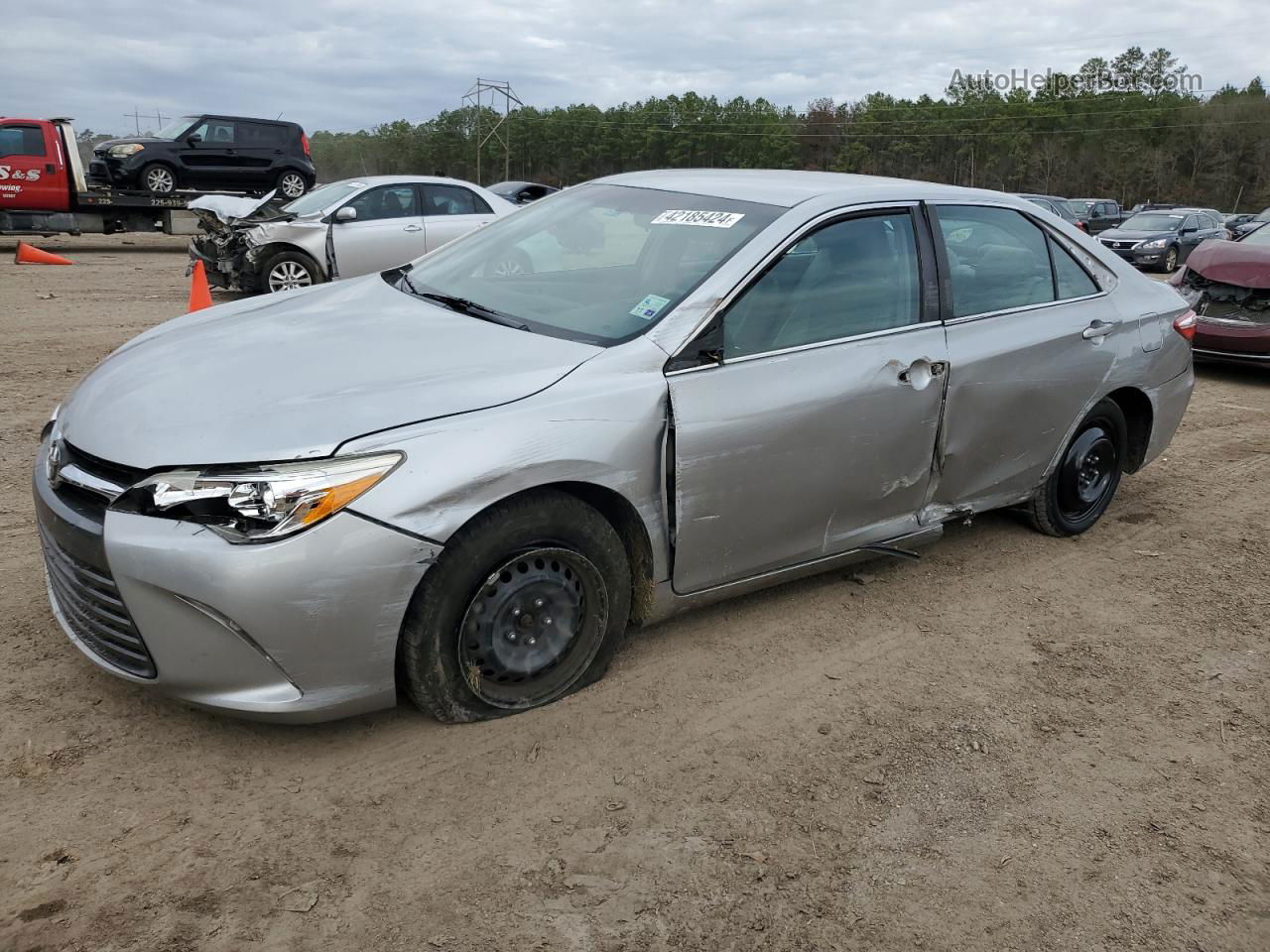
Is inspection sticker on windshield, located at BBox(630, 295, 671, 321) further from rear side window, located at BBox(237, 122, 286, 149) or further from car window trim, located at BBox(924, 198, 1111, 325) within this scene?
rear side window, located at BBox(237, 122, 286, 149)

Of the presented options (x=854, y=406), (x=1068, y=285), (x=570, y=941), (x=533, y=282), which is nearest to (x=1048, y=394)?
(x=1068, y=285)

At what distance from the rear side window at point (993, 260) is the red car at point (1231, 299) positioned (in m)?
5.53

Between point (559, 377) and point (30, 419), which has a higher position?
point (559, 377)

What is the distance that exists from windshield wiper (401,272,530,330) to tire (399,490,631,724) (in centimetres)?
79

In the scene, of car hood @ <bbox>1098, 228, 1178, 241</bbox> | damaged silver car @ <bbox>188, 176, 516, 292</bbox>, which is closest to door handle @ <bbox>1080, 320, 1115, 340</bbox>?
damaged silver car @ <bbox>188, 176, 516, 292</bbox>

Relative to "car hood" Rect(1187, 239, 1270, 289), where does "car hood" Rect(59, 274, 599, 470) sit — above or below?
above

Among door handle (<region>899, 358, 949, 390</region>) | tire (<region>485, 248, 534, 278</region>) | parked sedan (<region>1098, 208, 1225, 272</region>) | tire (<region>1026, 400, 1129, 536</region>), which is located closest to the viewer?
door handle (<region>899, 358, 949, 390</region>)

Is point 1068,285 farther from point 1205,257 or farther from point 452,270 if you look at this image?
point 1205,257

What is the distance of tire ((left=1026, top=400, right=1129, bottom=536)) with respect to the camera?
15.8 feet

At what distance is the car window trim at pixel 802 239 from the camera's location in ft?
11.0

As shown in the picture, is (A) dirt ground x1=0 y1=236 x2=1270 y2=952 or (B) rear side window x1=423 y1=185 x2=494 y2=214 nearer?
(A) dirt ground x1=0 y1=236 x2=1270 y2=952

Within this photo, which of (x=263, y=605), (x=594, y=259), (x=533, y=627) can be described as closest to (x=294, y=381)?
(x=263, y=605)

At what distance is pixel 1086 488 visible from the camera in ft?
16.4

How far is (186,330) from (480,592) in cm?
163
